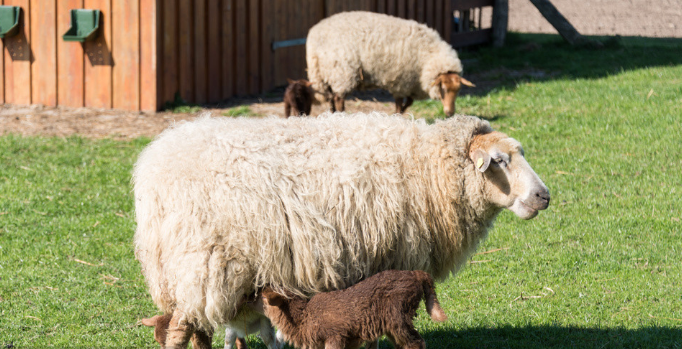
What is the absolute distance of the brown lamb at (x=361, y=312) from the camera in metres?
3.97

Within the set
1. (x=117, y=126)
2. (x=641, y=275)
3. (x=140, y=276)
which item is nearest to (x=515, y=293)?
(x=641, y=275)

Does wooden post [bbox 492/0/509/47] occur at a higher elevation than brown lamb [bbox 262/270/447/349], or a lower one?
higher

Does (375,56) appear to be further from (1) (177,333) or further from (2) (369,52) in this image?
(1) (177,333)

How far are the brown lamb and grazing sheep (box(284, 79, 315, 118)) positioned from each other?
5892 millimetres

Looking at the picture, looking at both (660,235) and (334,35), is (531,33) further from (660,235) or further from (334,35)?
(660,235)

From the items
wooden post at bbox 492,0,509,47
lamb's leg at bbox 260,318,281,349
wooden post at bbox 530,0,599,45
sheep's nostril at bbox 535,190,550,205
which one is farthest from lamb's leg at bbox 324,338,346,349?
wooden post at bbox 492,0,509,47

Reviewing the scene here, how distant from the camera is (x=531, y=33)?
22.0 m

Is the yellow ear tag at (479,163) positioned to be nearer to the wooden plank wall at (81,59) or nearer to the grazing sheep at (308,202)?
the grazing sheep at (308,202)

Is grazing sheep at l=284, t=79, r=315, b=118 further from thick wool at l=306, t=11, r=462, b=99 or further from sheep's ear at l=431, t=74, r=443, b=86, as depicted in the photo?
sheep's ear at l=431, t=74, r=443, b=86

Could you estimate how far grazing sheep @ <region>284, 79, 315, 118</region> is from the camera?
9875 millimetres

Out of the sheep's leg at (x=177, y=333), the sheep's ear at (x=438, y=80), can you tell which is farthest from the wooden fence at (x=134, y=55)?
the sheep's leg at (x=177, y=333)

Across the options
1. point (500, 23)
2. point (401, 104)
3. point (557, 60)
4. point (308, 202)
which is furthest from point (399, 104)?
point (500, 23)

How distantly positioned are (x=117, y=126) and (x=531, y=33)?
48.7ft

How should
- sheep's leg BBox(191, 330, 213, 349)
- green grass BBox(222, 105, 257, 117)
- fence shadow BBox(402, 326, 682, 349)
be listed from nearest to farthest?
1. sheep's leg BBox(191, 330, 213, 349)
2. fence shadow BBox(402, 326, 682, 349)
3. green grass BBox(222, 105, 257, 117)
